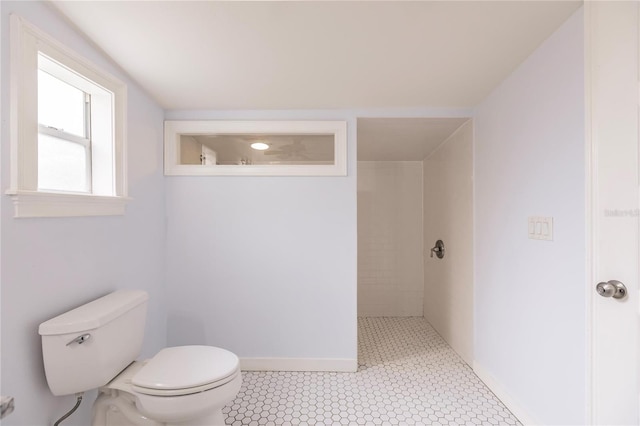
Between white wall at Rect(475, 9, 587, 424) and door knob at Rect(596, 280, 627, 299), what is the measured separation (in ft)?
0.43

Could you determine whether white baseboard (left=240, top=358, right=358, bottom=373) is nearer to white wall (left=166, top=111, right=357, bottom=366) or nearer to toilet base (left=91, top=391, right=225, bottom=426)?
white wall (left=166, top=111, right=357, bottom=366)

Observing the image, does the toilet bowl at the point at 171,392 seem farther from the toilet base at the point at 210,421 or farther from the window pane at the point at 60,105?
the window pane at the point at 60,105

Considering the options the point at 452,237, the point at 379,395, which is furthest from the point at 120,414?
the point at 452,237

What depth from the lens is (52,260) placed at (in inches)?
49.4

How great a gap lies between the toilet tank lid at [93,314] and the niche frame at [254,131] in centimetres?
103

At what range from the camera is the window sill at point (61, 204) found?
1.10m

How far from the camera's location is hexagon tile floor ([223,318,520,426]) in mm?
1720

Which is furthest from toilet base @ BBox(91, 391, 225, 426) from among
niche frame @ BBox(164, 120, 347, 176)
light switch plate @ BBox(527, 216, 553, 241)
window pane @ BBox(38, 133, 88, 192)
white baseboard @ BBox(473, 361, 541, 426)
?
light switch plate @ BBox(527, 216, 553, 241)

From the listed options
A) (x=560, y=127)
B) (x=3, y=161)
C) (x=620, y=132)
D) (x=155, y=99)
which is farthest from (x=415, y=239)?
(x=3, y=161)

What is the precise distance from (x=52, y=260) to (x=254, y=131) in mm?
1461

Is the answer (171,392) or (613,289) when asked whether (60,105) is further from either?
(613,289)

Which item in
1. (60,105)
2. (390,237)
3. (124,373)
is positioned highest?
(60,105)

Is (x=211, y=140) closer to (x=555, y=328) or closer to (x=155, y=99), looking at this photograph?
(x=155, y=99)

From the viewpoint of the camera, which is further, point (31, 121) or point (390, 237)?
point (390, 237)
